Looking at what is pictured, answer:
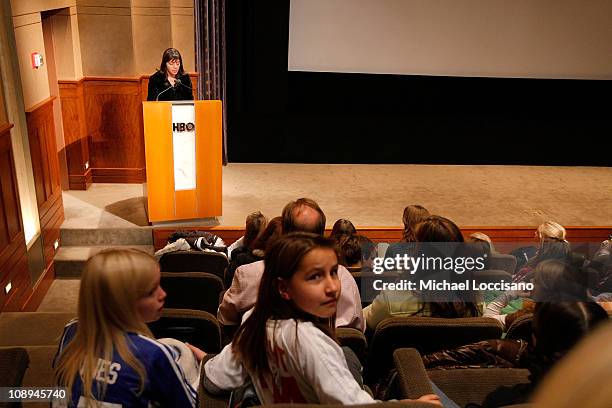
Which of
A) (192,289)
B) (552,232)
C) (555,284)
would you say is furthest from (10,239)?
(552,232)

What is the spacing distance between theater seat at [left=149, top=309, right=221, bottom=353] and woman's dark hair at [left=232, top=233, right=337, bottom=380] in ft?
2.12

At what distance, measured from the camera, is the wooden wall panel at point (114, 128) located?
19.0 ft

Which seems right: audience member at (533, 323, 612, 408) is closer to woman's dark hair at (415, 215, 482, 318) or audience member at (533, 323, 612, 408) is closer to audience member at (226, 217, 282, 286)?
woman's dark hair at (415, 215, 482, 318)

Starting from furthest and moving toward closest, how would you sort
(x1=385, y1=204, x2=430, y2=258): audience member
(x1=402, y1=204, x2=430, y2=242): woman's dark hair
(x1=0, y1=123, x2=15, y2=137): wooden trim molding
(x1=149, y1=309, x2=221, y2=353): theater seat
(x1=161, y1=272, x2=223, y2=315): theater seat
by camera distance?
(x1=0, y1=123, x2=15, y2=137): wooden trim molding
(x1=402, y1=204, x2=430, y2=242): woman's dark hair
(x1=385, y1=204, x2=430, y2=258): audience member
(x1=161, y1=272, x2=223, y2=315): theater seat
(x1=149, y1=309, x2=221, y2=353): theater seat

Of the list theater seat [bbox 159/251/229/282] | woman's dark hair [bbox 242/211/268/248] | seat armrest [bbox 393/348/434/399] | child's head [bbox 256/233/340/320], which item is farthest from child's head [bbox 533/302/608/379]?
theater seat [bbox 159/251/229/282]

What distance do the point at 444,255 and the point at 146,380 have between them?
63.5 inches

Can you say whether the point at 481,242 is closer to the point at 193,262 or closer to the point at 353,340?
the point at 353,340

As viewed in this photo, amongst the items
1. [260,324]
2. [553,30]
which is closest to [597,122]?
[553,30]

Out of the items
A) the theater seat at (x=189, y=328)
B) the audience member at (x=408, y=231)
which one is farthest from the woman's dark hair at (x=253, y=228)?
the theater seat at (x=189, y=328)

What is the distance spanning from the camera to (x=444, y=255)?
2.68m

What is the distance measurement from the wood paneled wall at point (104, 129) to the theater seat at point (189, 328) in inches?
157

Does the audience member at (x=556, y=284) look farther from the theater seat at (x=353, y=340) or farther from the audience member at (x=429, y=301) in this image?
the theater seat at (x=353, y=340)

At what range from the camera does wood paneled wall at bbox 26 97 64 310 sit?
166 inches

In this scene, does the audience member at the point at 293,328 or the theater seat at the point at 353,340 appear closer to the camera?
the audience member at the point at 293,328
